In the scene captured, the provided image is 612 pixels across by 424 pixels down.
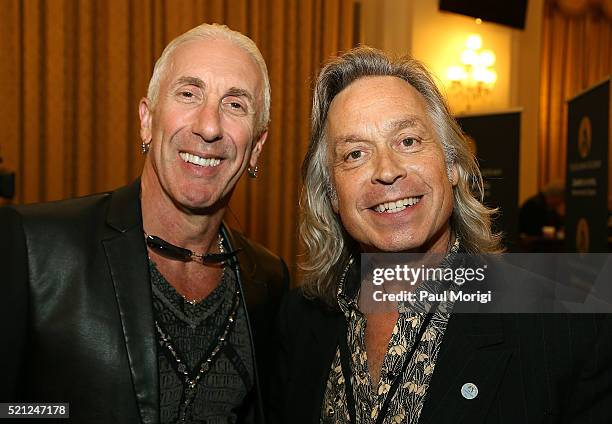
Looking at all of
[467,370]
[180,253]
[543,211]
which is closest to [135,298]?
[180,253]

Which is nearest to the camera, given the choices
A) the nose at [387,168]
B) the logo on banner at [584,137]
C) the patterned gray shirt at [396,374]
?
the patterned gray shirt at [396,374]

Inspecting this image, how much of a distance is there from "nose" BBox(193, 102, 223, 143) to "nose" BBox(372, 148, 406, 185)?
19.1 inches

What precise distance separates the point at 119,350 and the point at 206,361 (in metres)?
0.31

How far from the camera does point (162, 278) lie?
1813mm

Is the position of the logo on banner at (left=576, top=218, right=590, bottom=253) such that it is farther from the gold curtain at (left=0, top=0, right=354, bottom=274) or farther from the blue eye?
the blue eye

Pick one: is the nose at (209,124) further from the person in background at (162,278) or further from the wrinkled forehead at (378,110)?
the wrinkled forehead at (378,110)

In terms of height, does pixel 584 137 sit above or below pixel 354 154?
above

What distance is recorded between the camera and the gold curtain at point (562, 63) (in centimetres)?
1026

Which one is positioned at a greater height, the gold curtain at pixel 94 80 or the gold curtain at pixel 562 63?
the gold curtain at pixel 562 63

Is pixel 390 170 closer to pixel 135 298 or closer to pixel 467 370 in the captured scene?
pixel 467 370

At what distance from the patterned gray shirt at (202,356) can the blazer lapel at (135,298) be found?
0.12m

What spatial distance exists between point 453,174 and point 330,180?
14.9 inches

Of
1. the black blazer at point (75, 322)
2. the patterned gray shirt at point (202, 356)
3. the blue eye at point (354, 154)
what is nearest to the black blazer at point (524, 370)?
the blue eye at point (354, 154)

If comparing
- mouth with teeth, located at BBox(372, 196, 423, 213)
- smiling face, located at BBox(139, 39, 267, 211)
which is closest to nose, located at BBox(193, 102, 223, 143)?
smiling face, located at BBox(139, 39, 267, 211)
